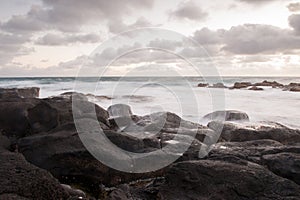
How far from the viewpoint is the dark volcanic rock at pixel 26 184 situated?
3529mm

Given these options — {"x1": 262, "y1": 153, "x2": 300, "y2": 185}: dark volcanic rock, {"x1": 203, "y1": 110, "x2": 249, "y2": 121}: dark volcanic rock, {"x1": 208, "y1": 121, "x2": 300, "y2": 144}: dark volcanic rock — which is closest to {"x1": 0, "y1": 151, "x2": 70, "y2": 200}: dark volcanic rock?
{"x1": 262, "y1": 153, "x2": 300, "y2": 185}: dark volcanic rock

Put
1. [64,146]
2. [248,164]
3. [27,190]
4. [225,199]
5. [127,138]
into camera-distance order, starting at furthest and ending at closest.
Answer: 1. [127,138]
2. [64,146]
3. [248,164]
4. [225,199]
5. [27,190]

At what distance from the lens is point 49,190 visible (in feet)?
12.2

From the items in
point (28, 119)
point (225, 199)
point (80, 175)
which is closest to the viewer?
point (225, 199)

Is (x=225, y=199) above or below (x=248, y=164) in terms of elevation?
below

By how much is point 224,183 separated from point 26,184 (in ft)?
8.26

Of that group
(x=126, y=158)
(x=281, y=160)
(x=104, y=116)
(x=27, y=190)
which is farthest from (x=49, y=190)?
(x=104, y=116)

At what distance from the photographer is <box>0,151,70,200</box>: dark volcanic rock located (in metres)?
3.53

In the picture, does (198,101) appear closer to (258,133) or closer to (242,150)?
(258,133)

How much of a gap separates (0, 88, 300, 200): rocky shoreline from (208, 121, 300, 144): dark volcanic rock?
0.02 m

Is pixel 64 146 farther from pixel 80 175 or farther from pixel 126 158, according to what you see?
pixel 126 158

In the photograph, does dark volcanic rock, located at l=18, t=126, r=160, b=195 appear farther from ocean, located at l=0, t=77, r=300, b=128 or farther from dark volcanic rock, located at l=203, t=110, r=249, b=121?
dark volcanic rock, located at l=203, t=110, r=249, b=121

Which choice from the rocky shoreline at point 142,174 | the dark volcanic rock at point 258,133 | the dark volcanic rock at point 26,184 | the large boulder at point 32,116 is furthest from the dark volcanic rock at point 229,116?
the dark volcanic rock at point 26,184

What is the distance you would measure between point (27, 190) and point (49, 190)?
0.82 ft
